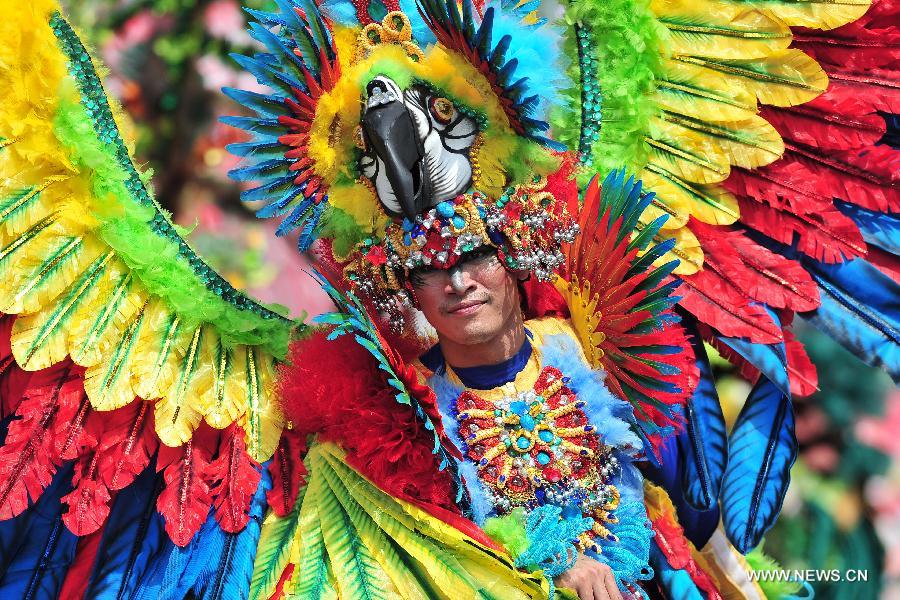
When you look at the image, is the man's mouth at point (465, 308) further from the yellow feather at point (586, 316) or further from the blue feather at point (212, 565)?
the blue feather at point (212, 565)

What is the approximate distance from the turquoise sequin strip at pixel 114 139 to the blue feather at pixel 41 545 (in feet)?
1.44

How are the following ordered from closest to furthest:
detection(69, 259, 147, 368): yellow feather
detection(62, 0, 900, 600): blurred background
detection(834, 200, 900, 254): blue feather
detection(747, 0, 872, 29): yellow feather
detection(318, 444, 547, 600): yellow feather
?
detection(318, 444, 547, 600): yellow feather → detection(69, 259, 147, 368): yellow feather → detection(747, 0, 872, 29): yellow feather → detection(834, 200, 900, 254): blue feather → detection(62, 0, 900, 600): blurred background

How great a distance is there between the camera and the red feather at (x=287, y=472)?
193 centimetres

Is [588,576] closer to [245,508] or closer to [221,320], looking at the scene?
[245,508]

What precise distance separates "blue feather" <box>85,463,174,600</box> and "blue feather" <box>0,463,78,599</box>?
7 cm

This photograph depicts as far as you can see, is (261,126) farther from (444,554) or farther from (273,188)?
(444,554)

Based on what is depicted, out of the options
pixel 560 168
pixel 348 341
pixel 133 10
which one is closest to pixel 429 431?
pixel 348 341

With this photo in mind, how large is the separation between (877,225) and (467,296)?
0.97m

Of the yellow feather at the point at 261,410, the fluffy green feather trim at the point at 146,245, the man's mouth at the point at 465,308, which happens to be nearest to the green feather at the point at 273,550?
the yellow feather at the point at 261,410

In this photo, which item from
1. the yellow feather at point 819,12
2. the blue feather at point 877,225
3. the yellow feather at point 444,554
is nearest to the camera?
the yellow feather at point 444,554

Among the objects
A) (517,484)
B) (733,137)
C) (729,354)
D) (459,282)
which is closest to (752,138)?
(733,137)

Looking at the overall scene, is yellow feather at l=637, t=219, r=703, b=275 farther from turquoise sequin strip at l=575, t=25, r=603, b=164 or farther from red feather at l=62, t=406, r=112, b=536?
red feather at l=62, t=406, r=112, b=536

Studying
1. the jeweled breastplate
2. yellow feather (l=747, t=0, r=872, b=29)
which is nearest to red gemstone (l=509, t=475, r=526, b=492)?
the jeweled breastplate

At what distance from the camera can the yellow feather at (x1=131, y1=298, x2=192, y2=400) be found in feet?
6.08
